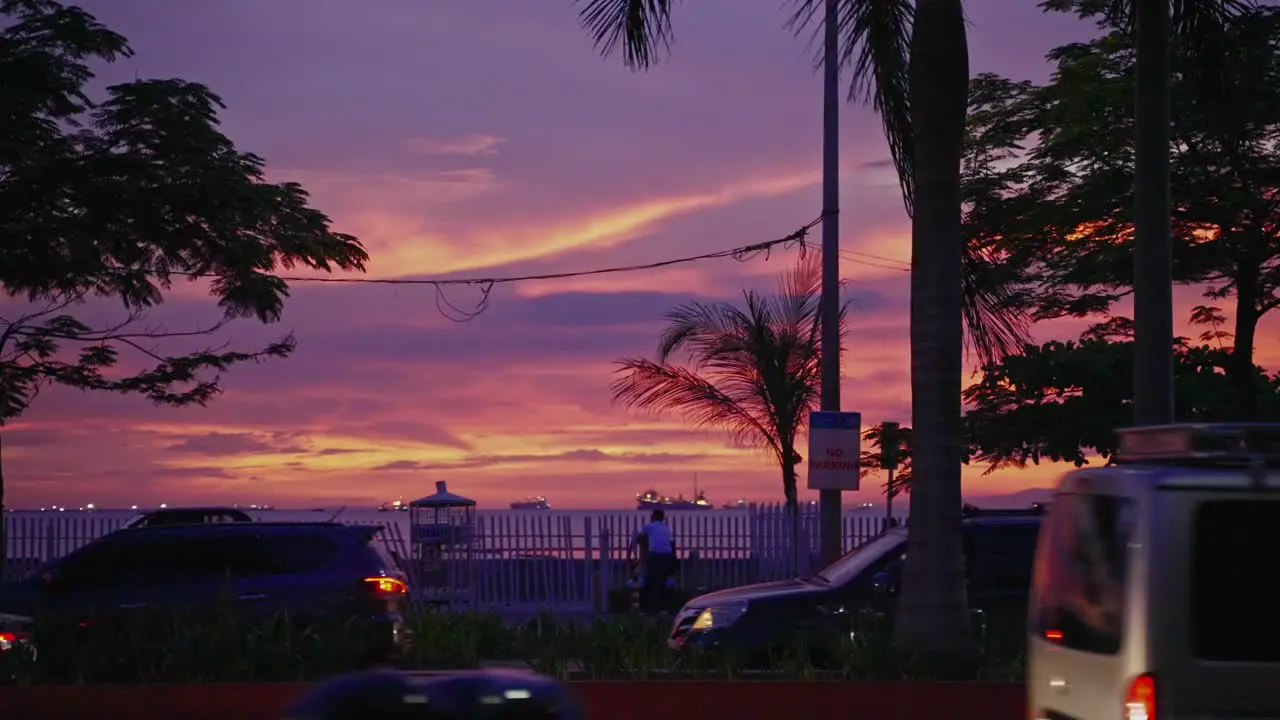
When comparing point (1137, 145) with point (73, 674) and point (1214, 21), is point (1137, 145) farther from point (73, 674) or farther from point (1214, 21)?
point (73, 674)

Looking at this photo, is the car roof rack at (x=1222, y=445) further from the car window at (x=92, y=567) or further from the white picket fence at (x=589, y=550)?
the white picket fence at (x=589, y=550)

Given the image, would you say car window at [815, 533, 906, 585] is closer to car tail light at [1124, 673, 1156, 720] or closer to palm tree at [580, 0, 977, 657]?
palm tree at [580, 0, 977, 657]

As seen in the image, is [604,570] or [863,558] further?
[604,570]

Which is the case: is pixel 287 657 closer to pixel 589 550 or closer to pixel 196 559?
pixel 196 559

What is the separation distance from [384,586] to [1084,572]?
28.2 ft

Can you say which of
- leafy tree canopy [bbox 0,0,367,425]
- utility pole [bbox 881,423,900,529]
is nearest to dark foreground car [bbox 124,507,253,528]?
leafy tree canopy [bbox 0,0,367,425]

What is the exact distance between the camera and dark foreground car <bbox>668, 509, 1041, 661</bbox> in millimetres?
13156

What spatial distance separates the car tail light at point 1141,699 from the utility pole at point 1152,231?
7.01m

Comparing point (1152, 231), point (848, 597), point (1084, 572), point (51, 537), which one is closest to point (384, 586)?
point (848, 597)

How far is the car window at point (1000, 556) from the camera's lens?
1422 cm

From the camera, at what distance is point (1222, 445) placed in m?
6.35

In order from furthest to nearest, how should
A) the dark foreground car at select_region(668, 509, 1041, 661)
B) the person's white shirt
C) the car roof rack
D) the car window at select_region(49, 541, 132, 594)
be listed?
1. the person's white shirt
2. the car window at select_region(49, 541, 132, 594)
3. the dark foreground car at select_region(668, 509, 1041, 661)
4. the car roof rack

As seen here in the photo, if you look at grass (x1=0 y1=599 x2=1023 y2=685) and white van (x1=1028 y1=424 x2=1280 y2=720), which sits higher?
white van (x1=1028 y1=424 x2=1280 y2=720)

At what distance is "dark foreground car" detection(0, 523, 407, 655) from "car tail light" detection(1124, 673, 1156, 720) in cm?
903
